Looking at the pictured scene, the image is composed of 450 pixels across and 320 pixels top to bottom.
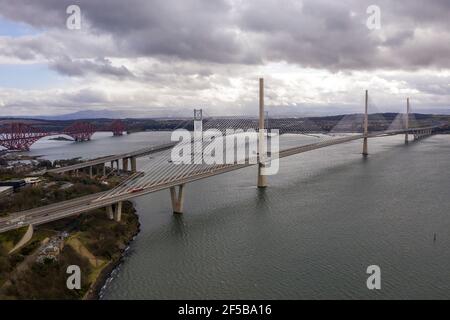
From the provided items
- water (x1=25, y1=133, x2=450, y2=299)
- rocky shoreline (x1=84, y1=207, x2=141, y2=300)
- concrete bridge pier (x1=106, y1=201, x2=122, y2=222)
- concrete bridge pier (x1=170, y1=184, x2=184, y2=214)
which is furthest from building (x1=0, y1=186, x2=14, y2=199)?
concrete bridge pier (x1=170, y1=184, x2=184, y2=214)

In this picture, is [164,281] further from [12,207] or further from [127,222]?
[12,207]

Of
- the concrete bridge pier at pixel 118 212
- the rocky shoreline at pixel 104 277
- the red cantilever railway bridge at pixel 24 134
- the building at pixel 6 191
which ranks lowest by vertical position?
the rocky shoreline at pixel 104 277

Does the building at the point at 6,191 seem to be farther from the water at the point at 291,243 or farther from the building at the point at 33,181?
the water at the point at 291,243

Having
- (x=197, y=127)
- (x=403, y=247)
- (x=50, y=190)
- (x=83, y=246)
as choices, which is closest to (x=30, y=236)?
(x=83, y=246)

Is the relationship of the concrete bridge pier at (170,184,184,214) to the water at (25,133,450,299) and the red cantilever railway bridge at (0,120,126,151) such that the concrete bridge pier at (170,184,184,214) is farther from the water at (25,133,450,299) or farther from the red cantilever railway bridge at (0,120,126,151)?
the red cantilever railway bridge at (0,120,126,151)

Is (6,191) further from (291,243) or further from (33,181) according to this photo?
(291,243)

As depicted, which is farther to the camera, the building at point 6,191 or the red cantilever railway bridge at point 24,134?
the red cantilever railway bridge at point 24,134

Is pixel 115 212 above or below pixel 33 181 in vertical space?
below

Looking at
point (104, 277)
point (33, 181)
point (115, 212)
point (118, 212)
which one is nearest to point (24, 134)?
point (33, 181)

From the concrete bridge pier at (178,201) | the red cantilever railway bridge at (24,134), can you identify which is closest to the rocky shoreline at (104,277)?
the concrete bridge pier at (178,201)
